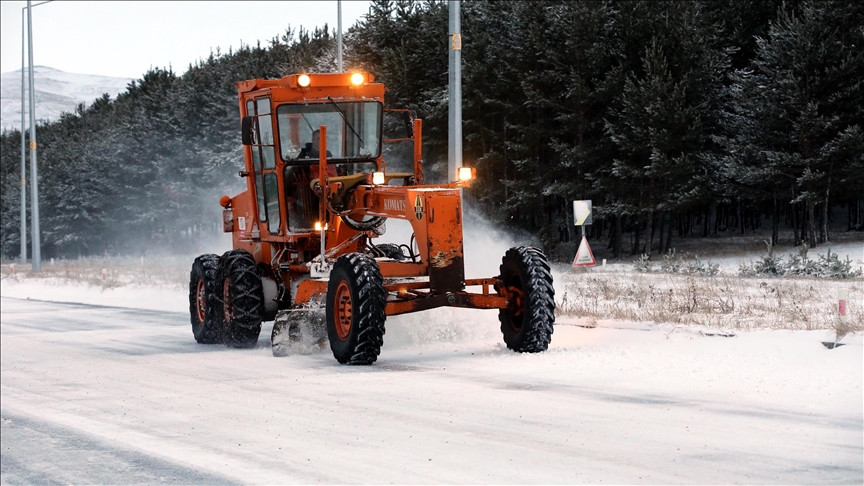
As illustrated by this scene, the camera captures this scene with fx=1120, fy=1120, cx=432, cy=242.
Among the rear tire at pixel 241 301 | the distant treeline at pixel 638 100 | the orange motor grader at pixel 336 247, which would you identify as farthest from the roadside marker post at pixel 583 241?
the distant treeline at pixel 638 100

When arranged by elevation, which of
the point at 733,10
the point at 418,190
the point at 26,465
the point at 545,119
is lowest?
the point at 26,465

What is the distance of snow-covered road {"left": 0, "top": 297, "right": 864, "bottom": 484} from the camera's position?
7.41 meters

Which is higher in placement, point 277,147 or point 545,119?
point 545,119

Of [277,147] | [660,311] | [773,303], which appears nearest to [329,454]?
[277,147]

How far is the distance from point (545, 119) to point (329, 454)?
39.2 meters

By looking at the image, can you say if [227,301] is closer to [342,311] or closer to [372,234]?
[372,234]

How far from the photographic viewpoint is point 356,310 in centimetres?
1209

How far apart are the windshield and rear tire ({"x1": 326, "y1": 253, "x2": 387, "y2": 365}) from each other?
104 inches

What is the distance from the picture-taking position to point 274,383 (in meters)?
11.4

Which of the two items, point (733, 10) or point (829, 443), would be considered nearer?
point (829, 443)

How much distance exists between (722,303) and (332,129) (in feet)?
22.1

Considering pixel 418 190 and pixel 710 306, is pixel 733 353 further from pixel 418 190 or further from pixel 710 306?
pixel 710 306

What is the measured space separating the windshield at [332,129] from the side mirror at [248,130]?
1.25ft

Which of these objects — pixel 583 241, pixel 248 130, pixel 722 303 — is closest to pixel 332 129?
pixel 248 130
